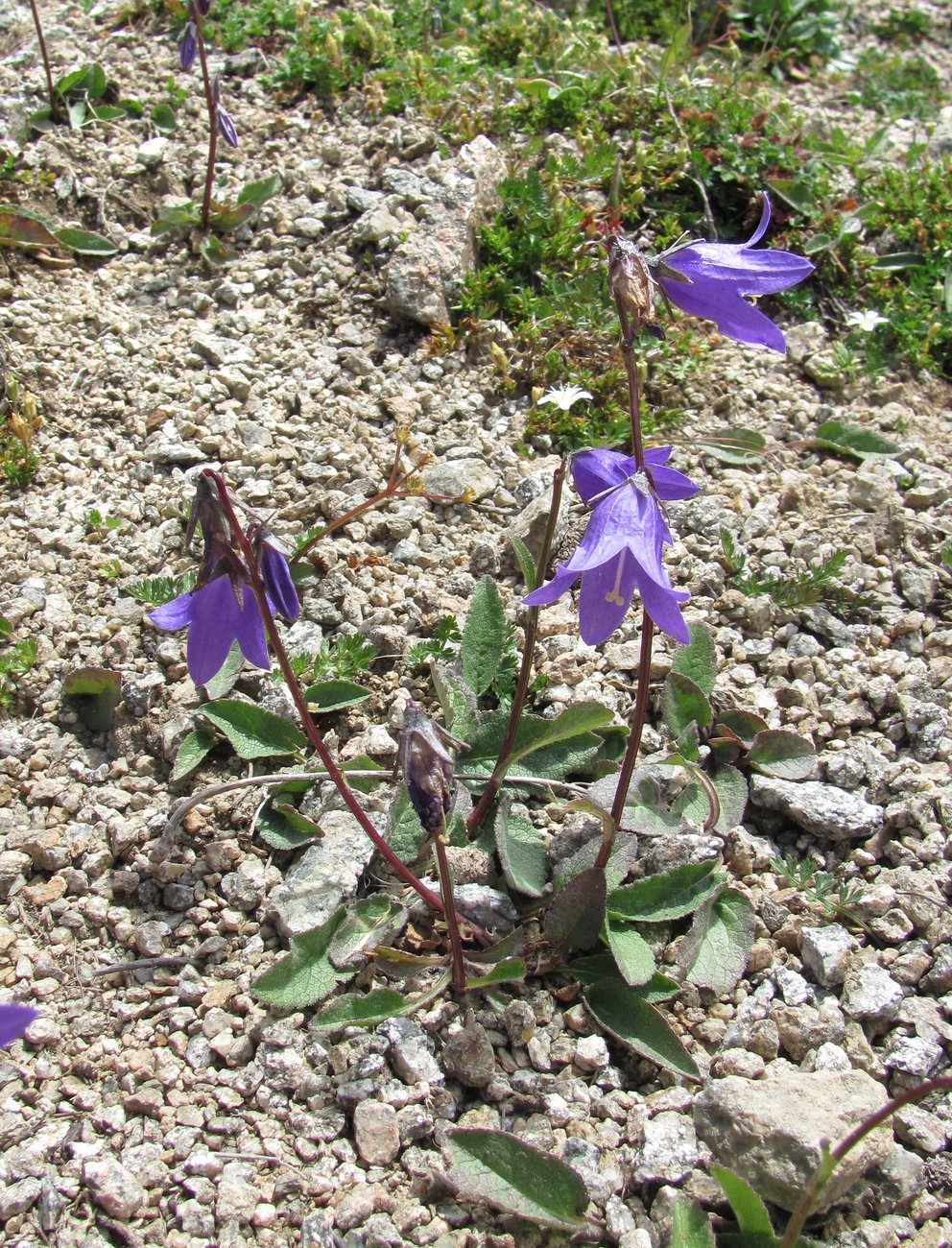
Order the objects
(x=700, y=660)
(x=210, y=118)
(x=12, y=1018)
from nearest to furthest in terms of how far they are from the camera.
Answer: (x=12, y=1018) < (x=700, y=660) < (x=210, y=118)

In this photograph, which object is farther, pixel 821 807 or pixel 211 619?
pixel 821 807

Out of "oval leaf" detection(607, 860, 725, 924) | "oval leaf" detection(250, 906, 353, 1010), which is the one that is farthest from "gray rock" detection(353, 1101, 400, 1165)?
"oval leaf" detection(607, 860, 725, 924)

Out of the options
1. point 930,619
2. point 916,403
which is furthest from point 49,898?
point 916,403

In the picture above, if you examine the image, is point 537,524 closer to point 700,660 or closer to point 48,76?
point 700,660

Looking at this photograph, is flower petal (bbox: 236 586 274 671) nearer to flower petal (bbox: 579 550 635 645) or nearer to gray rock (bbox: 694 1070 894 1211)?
flower petal (bbox: 579 550 635 645)

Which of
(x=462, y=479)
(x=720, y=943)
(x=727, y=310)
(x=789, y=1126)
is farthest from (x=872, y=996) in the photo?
(x=462, y=479)

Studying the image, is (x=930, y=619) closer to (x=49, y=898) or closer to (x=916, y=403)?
(x=916, y=403)
